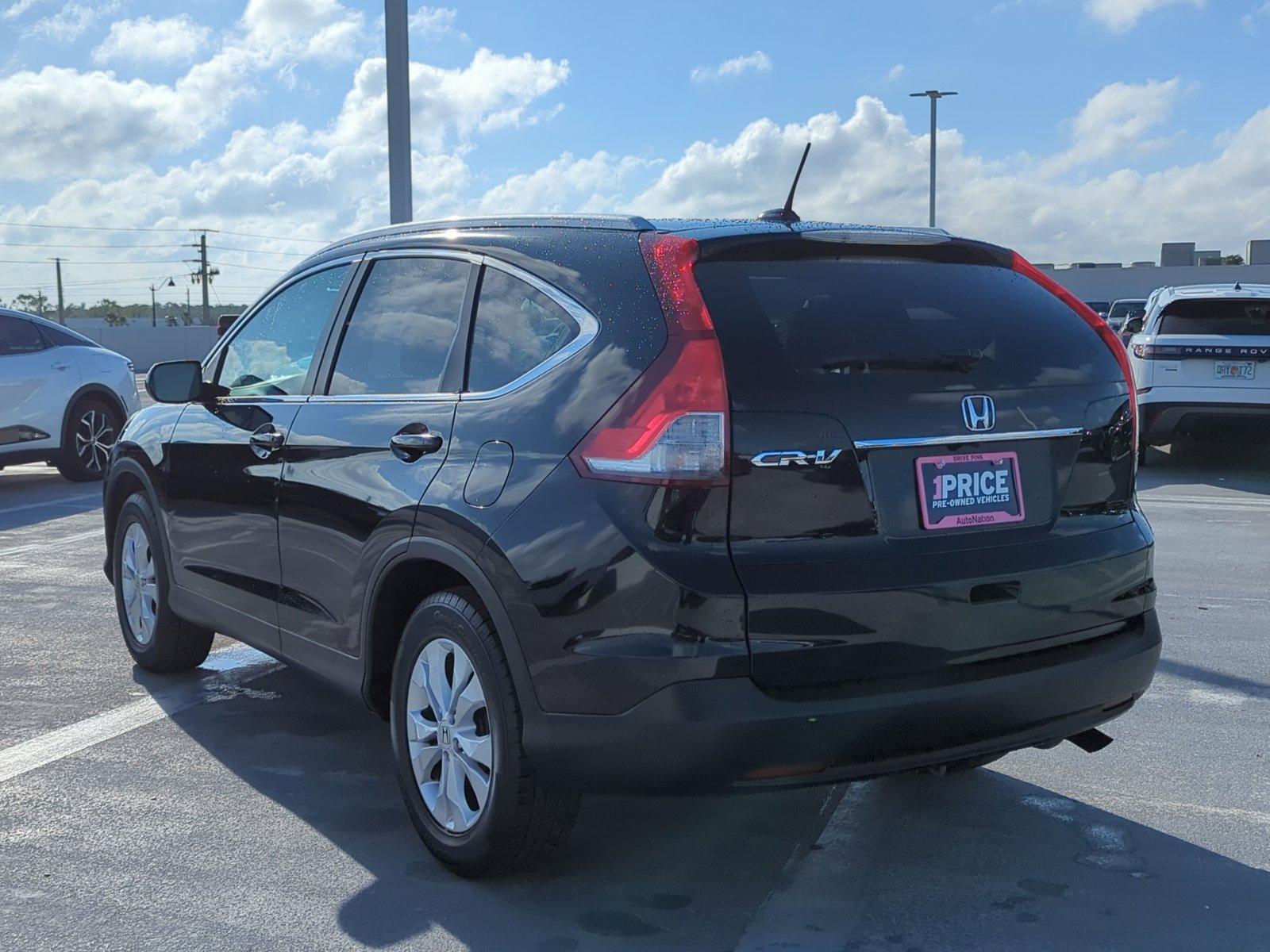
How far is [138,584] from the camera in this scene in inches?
229

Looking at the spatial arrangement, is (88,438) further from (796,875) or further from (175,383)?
(796,875)

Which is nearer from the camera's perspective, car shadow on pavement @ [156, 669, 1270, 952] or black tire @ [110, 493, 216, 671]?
car shadow on pavement @ [156, 669, 1270, 952]

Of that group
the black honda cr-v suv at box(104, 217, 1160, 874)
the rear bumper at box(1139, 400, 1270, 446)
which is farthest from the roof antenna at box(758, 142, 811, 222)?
the rear bumper at box(1139, 400, 1270, 446)

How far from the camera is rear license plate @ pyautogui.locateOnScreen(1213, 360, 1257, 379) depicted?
12516 millimetres

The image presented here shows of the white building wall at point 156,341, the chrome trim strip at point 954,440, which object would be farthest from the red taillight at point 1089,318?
the white building wall at point 156,341

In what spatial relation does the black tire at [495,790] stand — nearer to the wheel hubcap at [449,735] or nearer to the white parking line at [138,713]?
the wheel hubcap at [449,735]

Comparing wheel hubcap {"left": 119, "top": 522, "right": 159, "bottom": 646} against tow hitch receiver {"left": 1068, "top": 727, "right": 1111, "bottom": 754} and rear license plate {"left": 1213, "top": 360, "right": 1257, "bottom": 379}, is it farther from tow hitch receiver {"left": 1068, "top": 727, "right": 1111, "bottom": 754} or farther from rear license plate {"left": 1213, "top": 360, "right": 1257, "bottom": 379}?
rear license plate {"left": 1213, "top": 360, "right": 1257, "bottom": 379}

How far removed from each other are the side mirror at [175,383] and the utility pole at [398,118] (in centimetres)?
792

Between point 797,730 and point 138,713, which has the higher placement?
point 797,730

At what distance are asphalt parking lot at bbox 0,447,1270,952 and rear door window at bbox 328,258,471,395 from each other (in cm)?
130

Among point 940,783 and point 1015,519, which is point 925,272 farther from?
point 940,783

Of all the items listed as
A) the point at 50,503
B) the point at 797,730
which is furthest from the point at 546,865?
the point at 50,503

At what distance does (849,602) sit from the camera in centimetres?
315

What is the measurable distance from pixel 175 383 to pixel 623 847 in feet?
7.95
